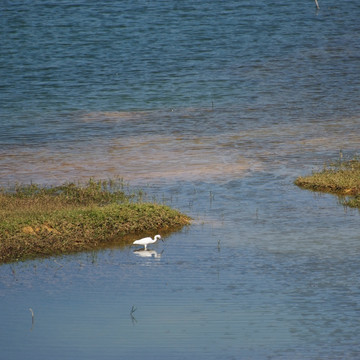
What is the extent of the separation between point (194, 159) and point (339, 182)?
15.7 feet

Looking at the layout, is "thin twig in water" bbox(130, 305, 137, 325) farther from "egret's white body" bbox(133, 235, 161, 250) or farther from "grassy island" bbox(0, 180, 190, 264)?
"grassy island" bbox(0, 180, 190, 264)

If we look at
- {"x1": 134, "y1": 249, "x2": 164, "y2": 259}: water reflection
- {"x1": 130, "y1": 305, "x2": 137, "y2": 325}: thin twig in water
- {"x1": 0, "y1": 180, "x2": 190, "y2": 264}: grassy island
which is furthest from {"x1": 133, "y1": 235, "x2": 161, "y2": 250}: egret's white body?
{"x1": 130, "y1": 305, "x2": 137, "y2": 325}: thin twig in water

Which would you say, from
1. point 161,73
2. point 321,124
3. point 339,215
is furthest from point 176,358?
point 161,73

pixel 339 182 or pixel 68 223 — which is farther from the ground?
pixel 68 223

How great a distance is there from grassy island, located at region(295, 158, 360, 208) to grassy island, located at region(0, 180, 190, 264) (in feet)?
10.7

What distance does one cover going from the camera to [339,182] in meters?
16.9

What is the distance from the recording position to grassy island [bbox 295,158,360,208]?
53.9 ft

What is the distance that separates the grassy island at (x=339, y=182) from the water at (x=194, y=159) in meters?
0.32

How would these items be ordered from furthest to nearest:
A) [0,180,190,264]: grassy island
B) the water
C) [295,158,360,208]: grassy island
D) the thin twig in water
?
[295,158,360,208]: grassy island, [0,180,190,264]: grassy island, the thin twig in water, the water

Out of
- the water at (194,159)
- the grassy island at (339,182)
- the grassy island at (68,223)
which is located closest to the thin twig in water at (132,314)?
the water at (194,159)

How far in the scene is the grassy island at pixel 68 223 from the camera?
43.2ft

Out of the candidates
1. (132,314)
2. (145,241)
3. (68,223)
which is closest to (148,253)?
(145,241)

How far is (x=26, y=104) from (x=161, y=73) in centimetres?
658

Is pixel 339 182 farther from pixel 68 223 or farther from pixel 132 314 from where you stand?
pixel 132 314
